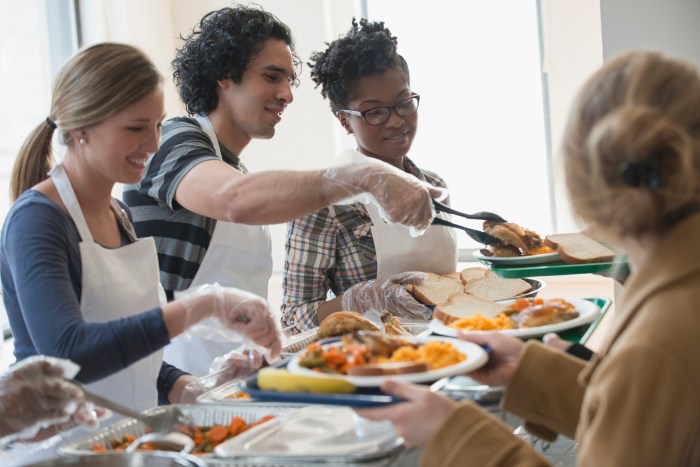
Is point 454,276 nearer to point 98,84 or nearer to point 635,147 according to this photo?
point 98,84

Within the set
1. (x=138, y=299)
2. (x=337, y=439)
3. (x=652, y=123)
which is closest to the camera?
(x=652, y=123)

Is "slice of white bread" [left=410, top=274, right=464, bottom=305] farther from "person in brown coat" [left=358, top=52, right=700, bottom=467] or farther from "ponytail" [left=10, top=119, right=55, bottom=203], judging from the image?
"person in brown coat" [left=358, top=52, right=700, bottom=467]

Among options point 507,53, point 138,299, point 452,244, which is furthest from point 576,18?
point 138,299

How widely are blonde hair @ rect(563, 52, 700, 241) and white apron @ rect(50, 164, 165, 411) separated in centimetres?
108

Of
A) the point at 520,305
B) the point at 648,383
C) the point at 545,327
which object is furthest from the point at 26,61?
the point at 648,383

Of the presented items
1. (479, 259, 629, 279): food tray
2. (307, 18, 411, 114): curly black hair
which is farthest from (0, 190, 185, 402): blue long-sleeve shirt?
(307, 18, 411, 114): curly black hair

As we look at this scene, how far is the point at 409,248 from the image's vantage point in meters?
2.65

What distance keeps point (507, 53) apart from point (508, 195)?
2.49ft

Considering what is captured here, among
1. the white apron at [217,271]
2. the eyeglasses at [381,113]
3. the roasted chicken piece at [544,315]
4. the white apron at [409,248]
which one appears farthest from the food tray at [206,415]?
the eyeglasses at [381,113]

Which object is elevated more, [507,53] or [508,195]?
[507,53]

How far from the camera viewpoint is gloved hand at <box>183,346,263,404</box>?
5.84ft

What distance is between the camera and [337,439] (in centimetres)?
125

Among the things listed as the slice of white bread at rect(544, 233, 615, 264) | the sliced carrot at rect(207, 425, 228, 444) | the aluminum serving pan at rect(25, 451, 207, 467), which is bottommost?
the sliced carrot at rect(207, 425, 228, 444)

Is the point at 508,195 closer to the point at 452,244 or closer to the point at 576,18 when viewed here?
the point at 576,18
